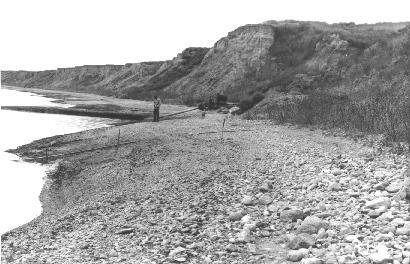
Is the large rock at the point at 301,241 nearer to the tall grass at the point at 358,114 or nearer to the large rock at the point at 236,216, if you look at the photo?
the large rock at the point at 236,216

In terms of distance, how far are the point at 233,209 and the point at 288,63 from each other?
5327 centimetres

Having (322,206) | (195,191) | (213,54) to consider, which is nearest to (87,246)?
(195,191)

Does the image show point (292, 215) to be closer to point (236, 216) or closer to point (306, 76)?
point (236, 216)

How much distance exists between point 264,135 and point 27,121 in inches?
1233

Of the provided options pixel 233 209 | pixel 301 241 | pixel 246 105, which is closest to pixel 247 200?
pixel 233 209

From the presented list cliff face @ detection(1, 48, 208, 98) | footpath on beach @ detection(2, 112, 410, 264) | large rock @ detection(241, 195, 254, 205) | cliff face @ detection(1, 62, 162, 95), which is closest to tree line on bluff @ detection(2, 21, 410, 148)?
cliff face @ detection(1, 48, 208, 98)

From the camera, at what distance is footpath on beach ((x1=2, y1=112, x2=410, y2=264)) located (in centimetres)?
761

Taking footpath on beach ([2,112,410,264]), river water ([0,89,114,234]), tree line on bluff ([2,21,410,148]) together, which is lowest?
river water ([0,89,114,234])

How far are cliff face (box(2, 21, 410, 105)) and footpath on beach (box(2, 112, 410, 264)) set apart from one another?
663 inches

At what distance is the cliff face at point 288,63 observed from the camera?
36500 millimetres

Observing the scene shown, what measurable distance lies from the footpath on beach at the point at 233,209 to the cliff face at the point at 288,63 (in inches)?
663

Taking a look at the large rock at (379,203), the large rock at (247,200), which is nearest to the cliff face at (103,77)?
the large rock at (247,200)

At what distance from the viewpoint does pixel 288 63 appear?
61.0 metres

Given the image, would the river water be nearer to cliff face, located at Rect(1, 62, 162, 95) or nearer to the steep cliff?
the steep cliff
